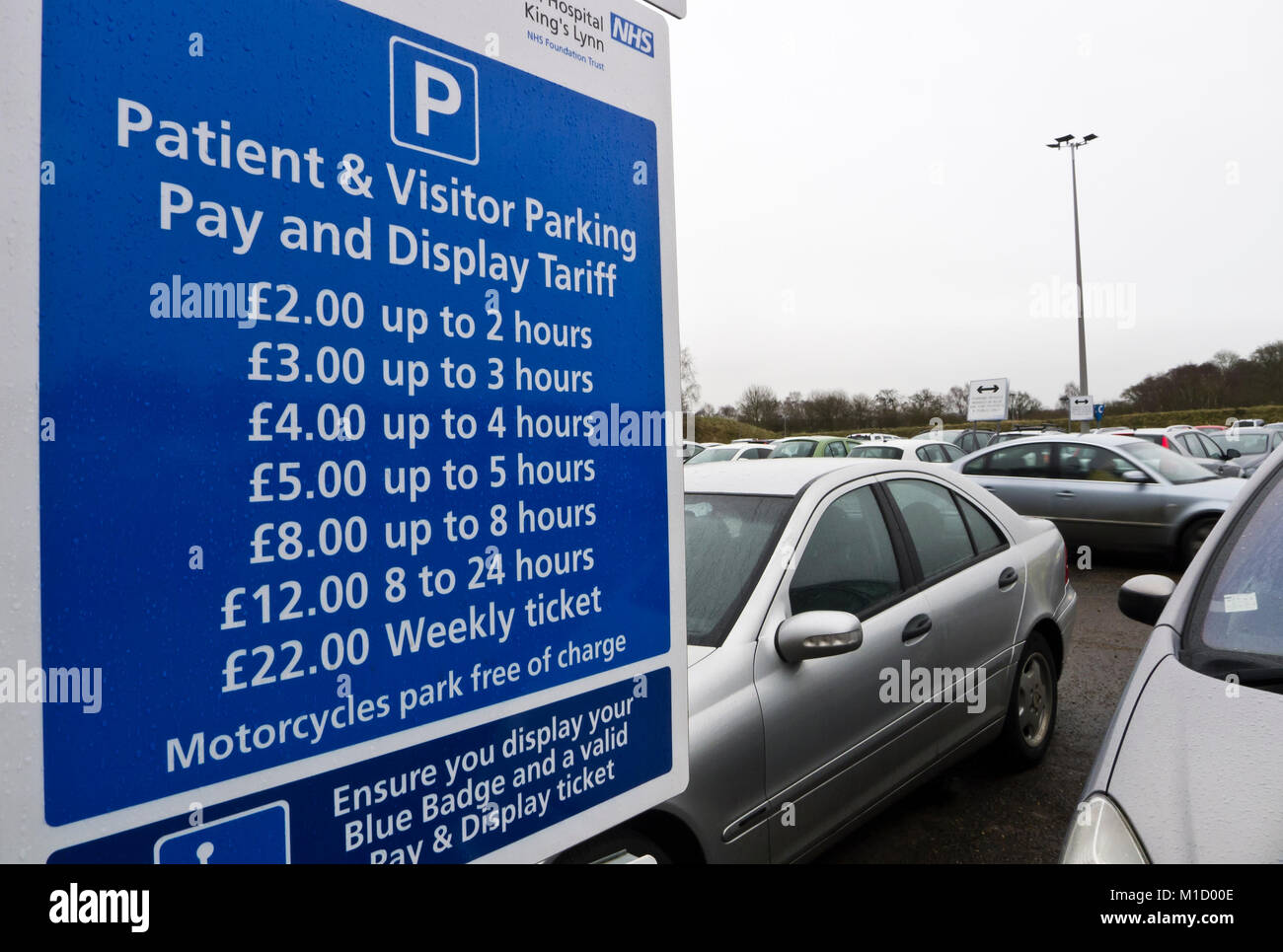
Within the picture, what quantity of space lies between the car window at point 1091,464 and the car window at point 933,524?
7.19 metres

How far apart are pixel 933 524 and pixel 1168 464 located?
7.87 metres

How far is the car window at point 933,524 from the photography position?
12.6 feet

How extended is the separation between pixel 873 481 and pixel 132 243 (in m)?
3.34

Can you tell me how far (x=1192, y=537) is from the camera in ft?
30.8

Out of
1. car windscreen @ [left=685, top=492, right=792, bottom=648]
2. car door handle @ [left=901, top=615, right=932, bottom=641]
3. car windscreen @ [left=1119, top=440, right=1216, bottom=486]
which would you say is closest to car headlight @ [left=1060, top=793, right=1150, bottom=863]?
car windscreen @ [left=685, top=492, right=792, bottom=648]

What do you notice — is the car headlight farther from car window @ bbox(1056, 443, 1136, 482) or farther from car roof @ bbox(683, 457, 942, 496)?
car window @ bbox(1056, 443, 1136, 482)

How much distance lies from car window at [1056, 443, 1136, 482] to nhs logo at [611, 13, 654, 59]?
33.9ft

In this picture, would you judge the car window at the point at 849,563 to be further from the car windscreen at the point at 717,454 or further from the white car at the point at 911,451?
the car windscreen at the point at 717,454

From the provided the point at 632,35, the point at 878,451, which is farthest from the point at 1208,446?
the point at 632,35

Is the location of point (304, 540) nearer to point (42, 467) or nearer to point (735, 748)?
point (42, 467)

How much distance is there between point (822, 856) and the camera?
10.9 feet

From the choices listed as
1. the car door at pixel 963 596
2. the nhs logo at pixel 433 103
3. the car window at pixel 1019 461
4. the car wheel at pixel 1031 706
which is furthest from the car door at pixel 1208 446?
the nhs logo at pixel 433 103

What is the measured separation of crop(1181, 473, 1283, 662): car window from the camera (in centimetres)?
211
